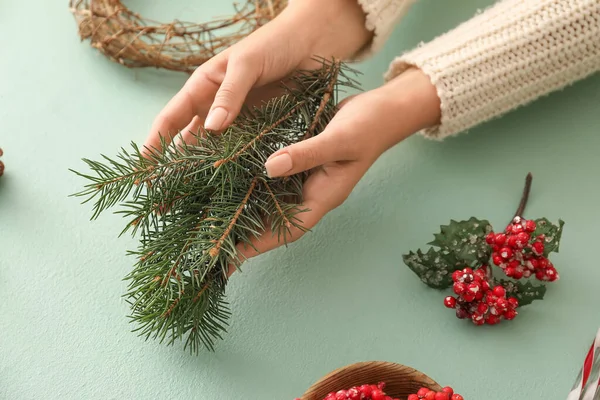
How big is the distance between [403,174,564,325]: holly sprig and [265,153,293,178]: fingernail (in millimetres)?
208

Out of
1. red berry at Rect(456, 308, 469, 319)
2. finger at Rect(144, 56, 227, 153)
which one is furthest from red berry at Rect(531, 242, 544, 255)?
finger at Rect(144, 56, 227, 153)

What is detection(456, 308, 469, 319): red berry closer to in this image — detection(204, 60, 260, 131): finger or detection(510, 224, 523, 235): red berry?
detection(510, 224, 523, 235): red berry

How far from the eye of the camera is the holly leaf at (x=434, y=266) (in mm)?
813

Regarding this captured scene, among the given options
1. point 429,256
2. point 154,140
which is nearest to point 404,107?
point 429,256

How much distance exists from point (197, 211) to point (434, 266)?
0.29m

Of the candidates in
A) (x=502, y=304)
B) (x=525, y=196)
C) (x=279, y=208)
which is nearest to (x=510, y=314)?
(x=502, y=304)

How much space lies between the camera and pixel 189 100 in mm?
875

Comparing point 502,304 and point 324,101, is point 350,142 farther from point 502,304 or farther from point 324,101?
point 502,304

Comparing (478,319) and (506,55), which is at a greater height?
(506,55)

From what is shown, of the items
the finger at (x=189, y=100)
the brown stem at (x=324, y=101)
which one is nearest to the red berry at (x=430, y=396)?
the brown stem at (x=324, y=101)

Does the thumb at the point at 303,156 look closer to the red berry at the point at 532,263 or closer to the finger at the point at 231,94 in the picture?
the finger at the point at 231,94

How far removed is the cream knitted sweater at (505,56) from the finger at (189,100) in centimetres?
25

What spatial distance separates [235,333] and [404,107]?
0.36 meters

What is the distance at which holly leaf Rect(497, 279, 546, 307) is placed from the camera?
0.80 metres
